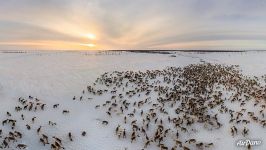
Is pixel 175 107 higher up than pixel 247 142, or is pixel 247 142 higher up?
pixel 175 107

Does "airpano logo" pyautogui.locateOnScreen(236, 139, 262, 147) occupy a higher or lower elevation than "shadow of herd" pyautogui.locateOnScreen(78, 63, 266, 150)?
lower

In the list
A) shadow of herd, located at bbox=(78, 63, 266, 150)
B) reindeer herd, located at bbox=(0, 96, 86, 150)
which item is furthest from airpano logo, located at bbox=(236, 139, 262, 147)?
reindeer herd, located at bbox=(0, 96, 86, 150)

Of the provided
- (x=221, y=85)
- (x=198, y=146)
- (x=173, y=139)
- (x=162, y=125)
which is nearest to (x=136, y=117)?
(x=162, y=125)

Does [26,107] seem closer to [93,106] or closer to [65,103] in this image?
[65,103]

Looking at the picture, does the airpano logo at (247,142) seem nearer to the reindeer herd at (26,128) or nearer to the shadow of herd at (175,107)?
the shadow of herd at (175,107)

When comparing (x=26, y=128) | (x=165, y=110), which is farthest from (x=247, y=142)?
(x=26, y=128)

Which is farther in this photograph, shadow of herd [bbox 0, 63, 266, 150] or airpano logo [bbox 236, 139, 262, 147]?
shadow of herd [bbox 0, 63, 266, 150]

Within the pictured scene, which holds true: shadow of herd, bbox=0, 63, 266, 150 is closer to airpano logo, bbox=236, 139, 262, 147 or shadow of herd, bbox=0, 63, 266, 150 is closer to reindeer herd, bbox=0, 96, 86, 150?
reindeer herd, bbox=0, 96, 86, 150

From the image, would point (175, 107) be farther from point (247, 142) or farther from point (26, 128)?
point (26, 128)
